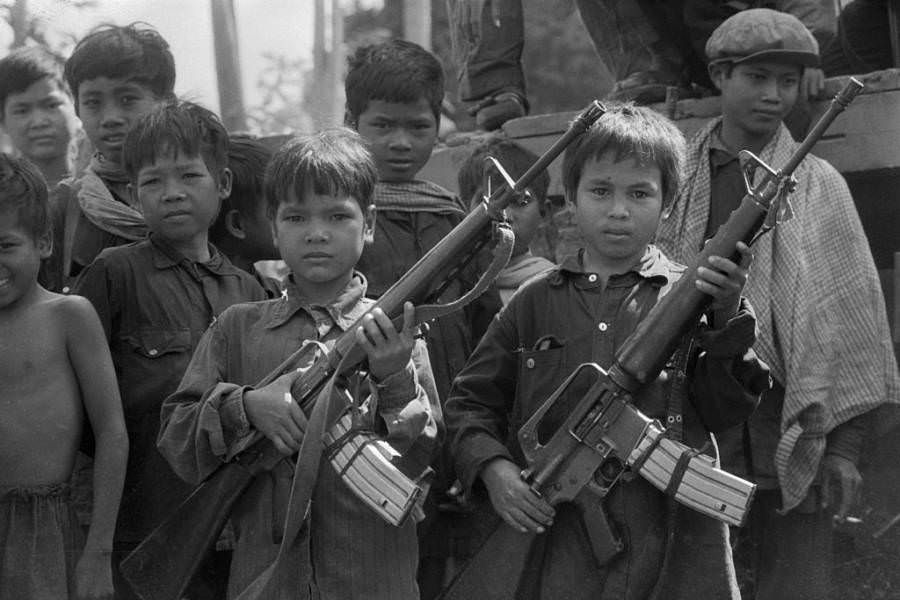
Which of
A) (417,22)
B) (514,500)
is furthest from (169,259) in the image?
(417,22)

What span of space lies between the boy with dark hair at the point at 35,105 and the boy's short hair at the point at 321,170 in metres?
2.08

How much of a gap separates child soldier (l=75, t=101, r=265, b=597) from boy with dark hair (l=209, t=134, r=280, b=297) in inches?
17.1

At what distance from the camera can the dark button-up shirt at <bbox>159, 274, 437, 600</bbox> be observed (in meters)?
4.04

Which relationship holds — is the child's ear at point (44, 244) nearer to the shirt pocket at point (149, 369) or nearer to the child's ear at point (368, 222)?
the shirt pocket at point (149, 369)

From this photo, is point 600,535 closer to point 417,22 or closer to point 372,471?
point 372,471

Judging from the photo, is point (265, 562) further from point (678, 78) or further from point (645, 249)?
point (678, 78)

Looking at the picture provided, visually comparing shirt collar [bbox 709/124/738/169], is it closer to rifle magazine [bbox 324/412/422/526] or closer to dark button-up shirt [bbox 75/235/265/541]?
dark button-up shirt [bbox 75/235/265/541]

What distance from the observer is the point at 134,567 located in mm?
4141

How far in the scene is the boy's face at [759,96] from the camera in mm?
5414

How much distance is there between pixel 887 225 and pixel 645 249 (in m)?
2.23

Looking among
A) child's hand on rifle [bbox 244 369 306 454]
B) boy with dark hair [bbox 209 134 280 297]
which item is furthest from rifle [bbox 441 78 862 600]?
boy with dark hair [bbox 209 134 280 297]

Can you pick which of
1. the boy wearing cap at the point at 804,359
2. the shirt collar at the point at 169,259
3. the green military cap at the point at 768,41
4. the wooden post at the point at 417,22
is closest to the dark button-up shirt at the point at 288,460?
the shirt collar at the point at 169,259

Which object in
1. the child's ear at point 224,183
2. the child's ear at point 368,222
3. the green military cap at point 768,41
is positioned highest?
the green military cap at point 768,41

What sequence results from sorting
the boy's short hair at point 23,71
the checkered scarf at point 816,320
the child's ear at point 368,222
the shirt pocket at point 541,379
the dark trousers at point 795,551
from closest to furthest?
the shirt pocket at point 541,379, the child's ear at point 368,222, the checkered scarf at point 816,320, the dark trousers at point 795,551, the boy's short hair at point 23,71
